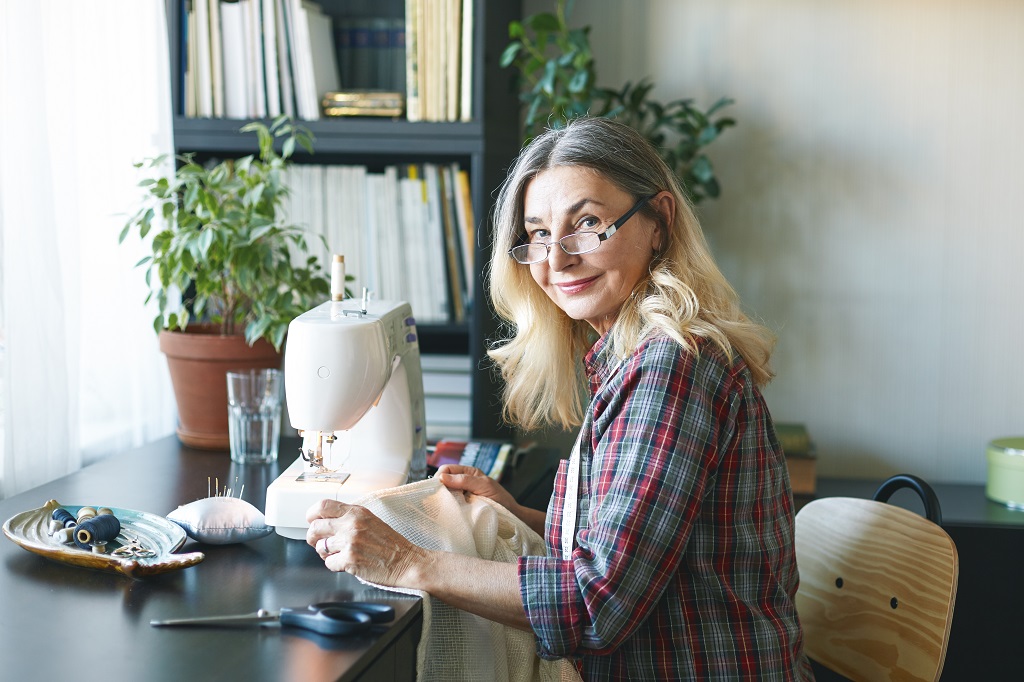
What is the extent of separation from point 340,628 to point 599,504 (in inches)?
13.4

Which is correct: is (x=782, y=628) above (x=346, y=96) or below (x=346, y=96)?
below

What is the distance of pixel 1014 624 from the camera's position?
2.33m

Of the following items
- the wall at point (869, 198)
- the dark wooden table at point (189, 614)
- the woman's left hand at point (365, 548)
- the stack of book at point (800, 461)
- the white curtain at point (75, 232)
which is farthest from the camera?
the wall at point (869, 198)

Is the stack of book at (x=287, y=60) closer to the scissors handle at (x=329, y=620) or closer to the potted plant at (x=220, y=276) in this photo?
the potted plant at (x=220, y=276)

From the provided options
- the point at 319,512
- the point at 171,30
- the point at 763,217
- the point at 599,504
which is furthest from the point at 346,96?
the point at 599,504

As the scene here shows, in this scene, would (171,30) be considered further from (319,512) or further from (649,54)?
(319,512)

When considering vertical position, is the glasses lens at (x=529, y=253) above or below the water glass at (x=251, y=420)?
above

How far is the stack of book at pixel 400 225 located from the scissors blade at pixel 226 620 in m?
1.41

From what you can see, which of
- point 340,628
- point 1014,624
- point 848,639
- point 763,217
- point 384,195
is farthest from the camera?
point 763,217

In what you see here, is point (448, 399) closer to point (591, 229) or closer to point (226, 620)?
point (591, 229)

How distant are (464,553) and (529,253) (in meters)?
0.46

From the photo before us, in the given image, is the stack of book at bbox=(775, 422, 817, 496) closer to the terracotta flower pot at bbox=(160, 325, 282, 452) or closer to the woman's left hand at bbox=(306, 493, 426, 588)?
the terracotta flower pot at bbox=(160, 325, 282, 452)

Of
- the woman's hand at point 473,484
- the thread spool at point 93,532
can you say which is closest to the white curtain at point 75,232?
the thread spool at point 93,532

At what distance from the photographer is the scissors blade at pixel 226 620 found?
45.6 inches
